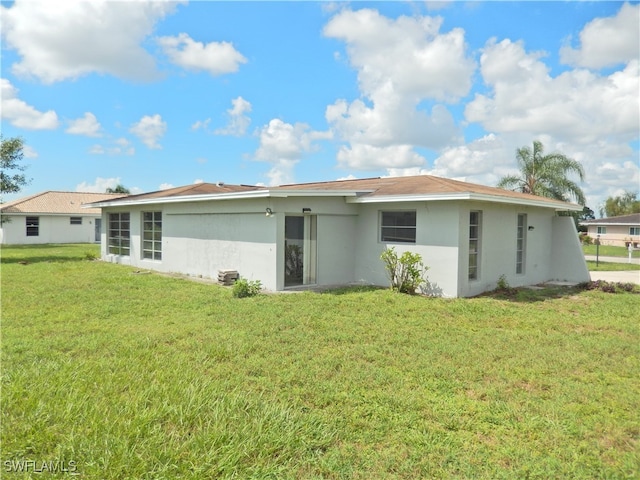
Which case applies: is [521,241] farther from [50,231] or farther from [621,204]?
[621,204]

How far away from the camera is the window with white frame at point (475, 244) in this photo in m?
11.2

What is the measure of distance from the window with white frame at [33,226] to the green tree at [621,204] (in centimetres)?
7416

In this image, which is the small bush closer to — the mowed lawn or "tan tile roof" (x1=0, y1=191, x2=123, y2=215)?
the mowed lawn

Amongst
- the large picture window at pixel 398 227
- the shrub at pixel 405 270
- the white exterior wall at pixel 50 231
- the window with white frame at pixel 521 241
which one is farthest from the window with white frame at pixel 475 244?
the white exterior wall at pixel 50 231

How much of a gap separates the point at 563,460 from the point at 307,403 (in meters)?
2.31

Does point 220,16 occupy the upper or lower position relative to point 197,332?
upper

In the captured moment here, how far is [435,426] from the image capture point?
387 cm

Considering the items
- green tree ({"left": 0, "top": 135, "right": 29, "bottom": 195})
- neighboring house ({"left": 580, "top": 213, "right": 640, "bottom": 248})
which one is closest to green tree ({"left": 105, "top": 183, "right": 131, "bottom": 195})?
green tree ({"left": 0, "top": 135, "right": 29, "bottom": 195})

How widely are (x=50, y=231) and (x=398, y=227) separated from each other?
32395 millimetres

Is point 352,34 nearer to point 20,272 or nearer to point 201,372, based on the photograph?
point 201,372

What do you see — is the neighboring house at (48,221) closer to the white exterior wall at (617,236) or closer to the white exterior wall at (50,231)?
the white exterior wall at (50,231)

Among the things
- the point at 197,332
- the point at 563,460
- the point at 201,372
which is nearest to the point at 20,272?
the point at 197,332

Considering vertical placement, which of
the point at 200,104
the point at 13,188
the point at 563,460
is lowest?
the point at 563,460

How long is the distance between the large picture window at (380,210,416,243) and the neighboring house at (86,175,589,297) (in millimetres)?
29
